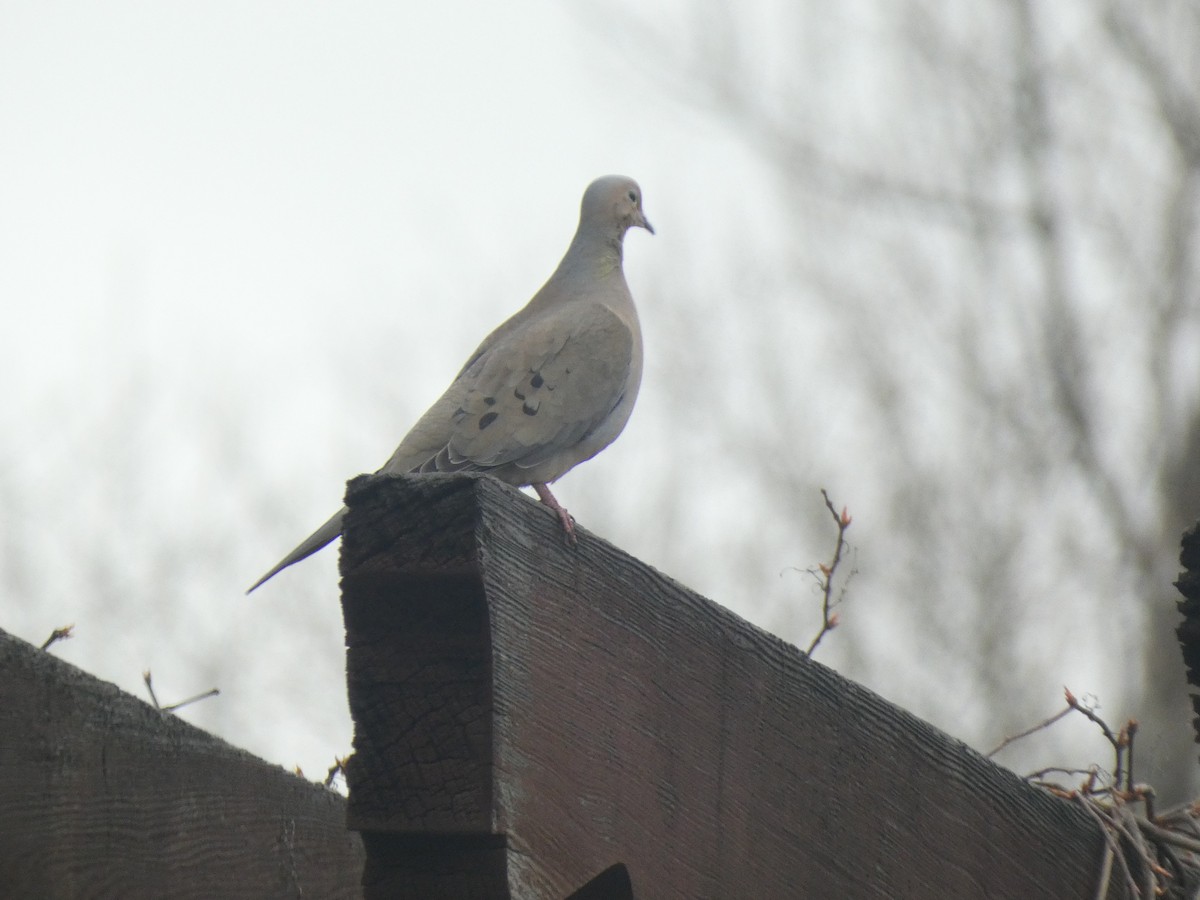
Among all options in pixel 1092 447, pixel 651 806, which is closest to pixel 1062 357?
pixel 1092 447

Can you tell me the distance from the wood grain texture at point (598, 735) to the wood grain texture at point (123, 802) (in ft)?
1.46

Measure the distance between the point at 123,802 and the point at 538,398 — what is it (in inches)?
85.5

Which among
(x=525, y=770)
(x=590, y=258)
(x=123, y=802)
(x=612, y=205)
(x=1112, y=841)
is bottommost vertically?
(x=525, y=770)

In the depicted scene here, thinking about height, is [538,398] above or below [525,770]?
above

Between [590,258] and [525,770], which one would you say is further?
[590,258]

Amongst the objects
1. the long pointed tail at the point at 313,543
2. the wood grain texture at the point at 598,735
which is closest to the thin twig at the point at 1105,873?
the wood grain texture at the point at 598,735

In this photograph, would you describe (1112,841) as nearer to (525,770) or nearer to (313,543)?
(525,770)

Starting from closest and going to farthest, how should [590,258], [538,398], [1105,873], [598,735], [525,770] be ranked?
[525,770] < [598,735] < [1105,873] < [538,398] < [590,258]

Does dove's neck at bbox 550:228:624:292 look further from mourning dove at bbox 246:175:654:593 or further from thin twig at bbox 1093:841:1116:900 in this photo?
thin twig at bbox 1093:841:1116:900

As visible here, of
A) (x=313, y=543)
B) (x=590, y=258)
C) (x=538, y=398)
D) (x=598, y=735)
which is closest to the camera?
(x=598, y=735)

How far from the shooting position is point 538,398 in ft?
12.2

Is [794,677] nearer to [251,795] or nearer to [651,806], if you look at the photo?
[651,806]

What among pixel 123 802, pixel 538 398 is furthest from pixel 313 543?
pixel 123 802

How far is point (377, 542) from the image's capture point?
1.24 metres
